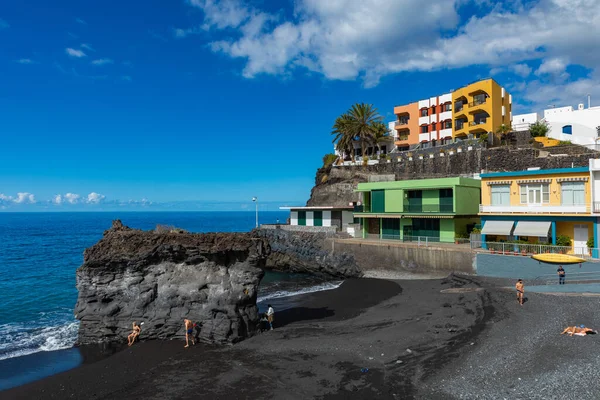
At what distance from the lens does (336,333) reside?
19.6 metres

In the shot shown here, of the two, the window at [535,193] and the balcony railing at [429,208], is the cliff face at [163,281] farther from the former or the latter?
the window at [535,193]

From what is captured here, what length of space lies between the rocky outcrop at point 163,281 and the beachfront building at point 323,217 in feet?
84.3

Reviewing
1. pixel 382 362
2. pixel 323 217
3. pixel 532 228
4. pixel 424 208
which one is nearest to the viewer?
pixel 382 362

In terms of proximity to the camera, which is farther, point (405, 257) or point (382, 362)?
point (405, 257)

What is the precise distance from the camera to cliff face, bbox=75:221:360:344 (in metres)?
19.9

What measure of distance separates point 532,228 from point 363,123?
122 feet

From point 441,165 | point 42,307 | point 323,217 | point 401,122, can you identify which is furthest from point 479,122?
point 42,307

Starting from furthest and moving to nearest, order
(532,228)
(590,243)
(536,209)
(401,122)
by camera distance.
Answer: (401,122)
(536,209)
(532,228)
(590,243)

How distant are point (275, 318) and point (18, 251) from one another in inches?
2376

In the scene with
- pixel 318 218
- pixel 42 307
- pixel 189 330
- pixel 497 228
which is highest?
pixel 318 218

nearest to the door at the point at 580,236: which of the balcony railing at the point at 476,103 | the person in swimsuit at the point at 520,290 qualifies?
the person in swimsuit at the point at 520,290

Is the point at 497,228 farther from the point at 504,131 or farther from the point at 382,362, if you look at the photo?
the point at 504,131

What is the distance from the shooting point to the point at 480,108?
54.5 metres

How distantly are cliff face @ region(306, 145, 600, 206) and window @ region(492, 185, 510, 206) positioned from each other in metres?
10.5
